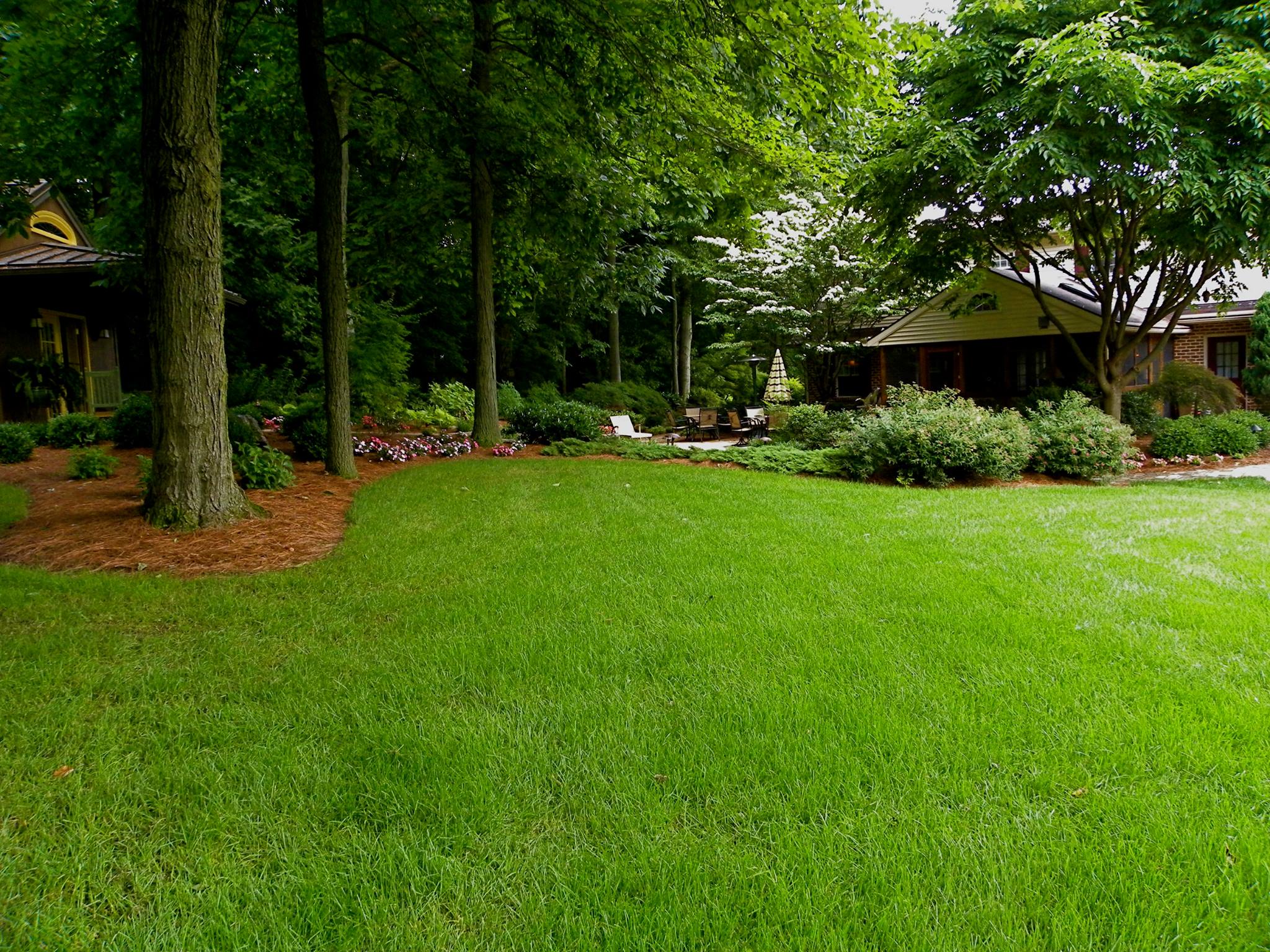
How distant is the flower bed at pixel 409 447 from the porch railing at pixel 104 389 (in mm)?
8437

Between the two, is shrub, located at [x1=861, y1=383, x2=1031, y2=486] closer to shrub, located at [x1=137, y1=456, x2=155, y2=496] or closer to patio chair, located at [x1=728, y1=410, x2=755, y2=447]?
patio chair, located at [x1=728, y1=410, x2=755, y2=447]

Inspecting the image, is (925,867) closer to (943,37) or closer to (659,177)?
(659,177)

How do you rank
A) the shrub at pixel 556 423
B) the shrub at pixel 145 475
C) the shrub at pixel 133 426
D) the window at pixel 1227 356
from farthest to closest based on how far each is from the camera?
the window at pixel 1227 356, the shrub at pixel 556 423, the shrub at pixel 133 426, the shrub at pixel 145 475

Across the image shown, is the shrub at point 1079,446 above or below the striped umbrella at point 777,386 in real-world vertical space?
below

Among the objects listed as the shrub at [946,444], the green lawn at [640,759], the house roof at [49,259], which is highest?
the house roof at [49,259]

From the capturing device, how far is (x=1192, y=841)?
2.01 metres

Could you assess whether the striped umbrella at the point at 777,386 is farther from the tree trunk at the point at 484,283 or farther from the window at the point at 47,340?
the window at the point at 47,340

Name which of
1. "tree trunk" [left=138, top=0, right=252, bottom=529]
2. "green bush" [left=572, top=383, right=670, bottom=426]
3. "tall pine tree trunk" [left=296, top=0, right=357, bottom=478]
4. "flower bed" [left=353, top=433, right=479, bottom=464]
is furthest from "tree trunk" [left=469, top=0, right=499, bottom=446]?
"green bush" [left=572, top=383, right=670, bottom=426]

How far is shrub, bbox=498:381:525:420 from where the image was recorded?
53.2ft

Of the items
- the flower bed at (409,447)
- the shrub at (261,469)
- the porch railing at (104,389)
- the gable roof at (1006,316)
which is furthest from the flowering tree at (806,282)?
the porch railing at (104,389)

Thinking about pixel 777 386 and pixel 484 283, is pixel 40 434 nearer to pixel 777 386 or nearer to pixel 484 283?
pixel 484 283

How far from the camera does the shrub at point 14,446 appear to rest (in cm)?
975

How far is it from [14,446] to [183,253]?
262 inches

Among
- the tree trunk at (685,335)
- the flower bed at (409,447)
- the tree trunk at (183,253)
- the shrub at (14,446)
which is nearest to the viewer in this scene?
the tree trunk at (183,253)
